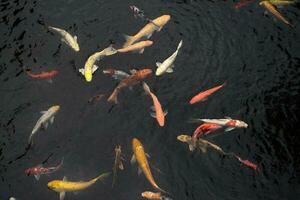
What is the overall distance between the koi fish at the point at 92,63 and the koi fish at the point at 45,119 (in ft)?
2.83

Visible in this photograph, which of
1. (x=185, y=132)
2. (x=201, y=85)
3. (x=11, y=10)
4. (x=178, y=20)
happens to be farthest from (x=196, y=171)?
(x=11, y=10)

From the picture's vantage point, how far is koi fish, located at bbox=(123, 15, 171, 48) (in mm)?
9047

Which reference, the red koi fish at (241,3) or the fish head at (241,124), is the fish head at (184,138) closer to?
the fish head at (241,124)

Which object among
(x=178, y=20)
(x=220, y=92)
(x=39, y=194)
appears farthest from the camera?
(x=178, y=20)

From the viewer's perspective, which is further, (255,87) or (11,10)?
(11,10)

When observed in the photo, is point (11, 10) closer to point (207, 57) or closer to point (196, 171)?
point (207, 57)

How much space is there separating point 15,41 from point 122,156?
368 centimetres

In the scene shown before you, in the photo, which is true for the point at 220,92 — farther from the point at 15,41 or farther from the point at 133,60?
the point at 15,41

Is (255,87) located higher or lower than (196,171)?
higher

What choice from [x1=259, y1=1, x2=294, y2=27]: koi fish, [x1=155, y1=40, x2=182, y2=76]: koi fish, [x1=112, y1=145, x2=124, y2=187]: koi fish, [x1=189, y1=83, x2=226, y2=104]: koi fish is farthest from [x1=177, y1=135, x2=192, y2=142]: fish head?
[x1=259, y1=1, x2=294, y2=27]: koi fish

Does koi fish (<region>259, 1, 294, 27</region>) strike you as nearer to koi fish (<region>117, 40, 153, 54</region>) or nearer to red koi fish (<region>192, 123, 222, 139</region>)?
koi fish (<region>117, 40, 153, 54</region>)

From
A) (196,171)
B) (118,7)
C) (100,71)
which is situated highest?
(118,7)

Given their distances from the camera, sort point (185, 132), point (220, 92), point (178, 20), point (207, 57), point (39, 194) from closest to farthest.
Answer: point (39, 194) < point (185, 132) < point (220, 92) < point (207, 57) < point (178, 20)

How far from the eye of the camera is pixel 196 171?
7660 mm
